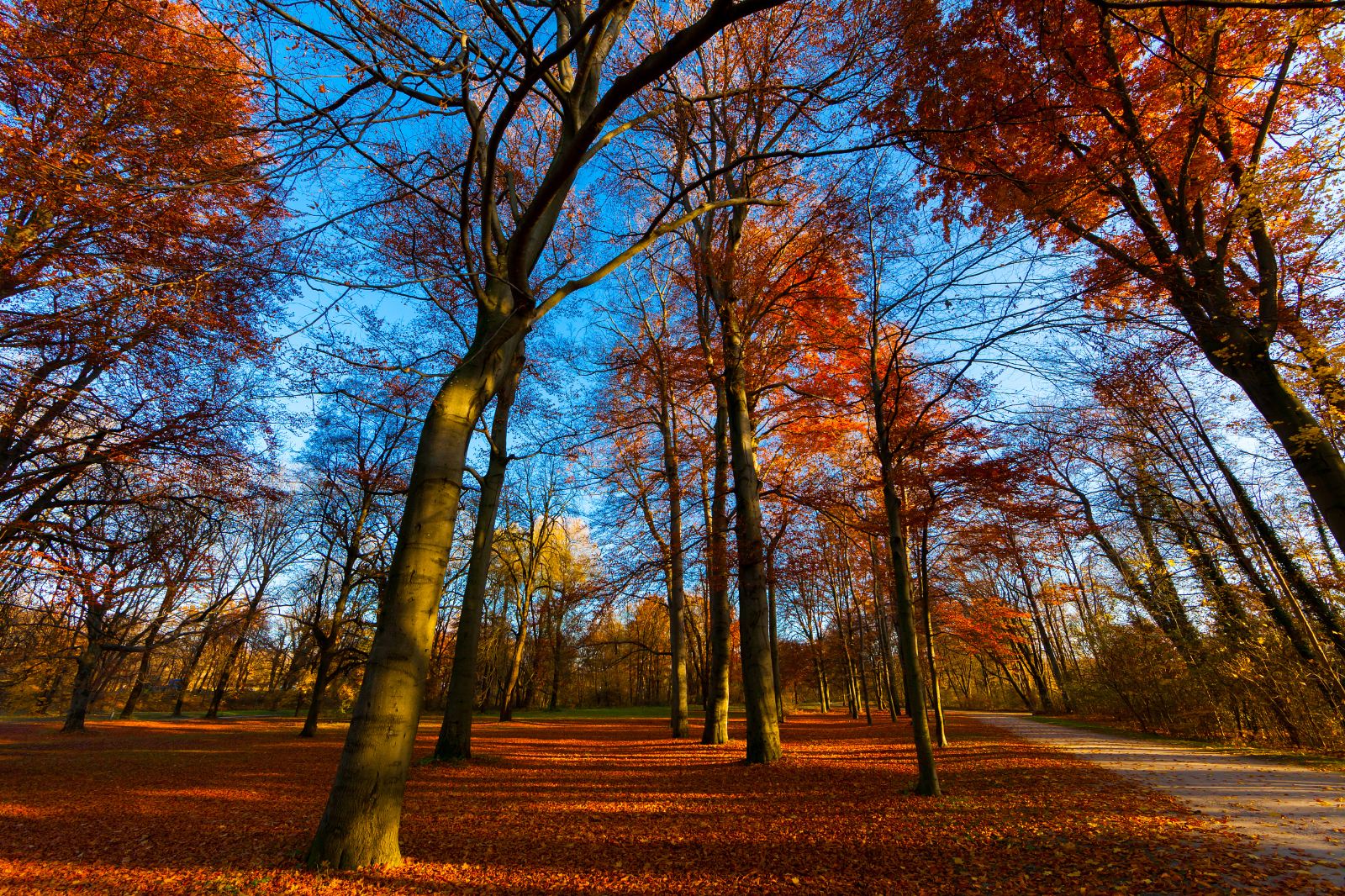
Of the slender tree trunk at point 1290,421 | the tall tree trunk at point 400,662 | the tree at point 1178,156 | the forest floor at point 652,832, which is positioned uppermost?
the tree at point 1178,156

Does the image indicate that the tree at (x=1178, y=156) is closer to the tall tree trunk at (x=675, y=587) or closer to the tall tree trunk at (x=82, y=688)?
the tall tree trunk at (x=675, y=587)

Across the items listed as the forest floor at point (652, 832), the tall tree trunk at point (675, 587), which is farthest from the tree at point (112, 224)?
the tall tree trunk at point (675, 587)

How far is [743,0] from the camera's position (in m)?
3.12

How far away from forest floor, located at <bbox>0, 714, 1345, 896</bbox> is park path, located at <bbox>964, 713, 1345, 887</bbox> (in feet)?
0.85

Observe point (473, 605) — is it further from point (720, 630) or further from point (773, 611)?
point (773, 611)

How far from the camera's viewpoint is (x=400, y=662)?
12.2ft

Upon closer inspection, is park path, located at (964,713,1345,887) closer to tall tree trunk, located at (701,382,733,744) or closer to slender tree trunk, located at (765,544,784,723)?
slender tree trunk, located at (765,544,784,723)

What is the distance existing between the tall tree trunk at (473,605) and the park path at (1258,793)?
9.28 metres

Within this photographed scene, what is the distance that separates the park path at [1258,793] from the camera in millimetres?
4051

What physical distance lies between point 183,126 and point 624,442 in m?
11.7

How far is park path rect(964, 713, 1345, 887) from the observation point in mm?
4051

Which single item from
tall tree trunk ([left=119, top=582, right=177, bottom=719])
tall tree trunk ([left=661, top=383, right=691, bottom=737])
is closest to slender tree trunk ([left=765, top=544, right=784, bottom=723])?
tall tree trunk ([left=661, top=383, right=691, bottom=737])

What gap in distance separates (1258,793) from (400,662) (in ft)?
29.8

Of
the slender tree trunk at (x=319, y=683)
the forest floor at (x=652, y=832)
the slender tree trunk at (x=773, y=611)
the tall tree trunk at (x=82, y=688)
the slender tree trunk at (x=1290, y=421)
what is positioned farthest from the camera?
the tall tree trunk at (x=82, y=688)
